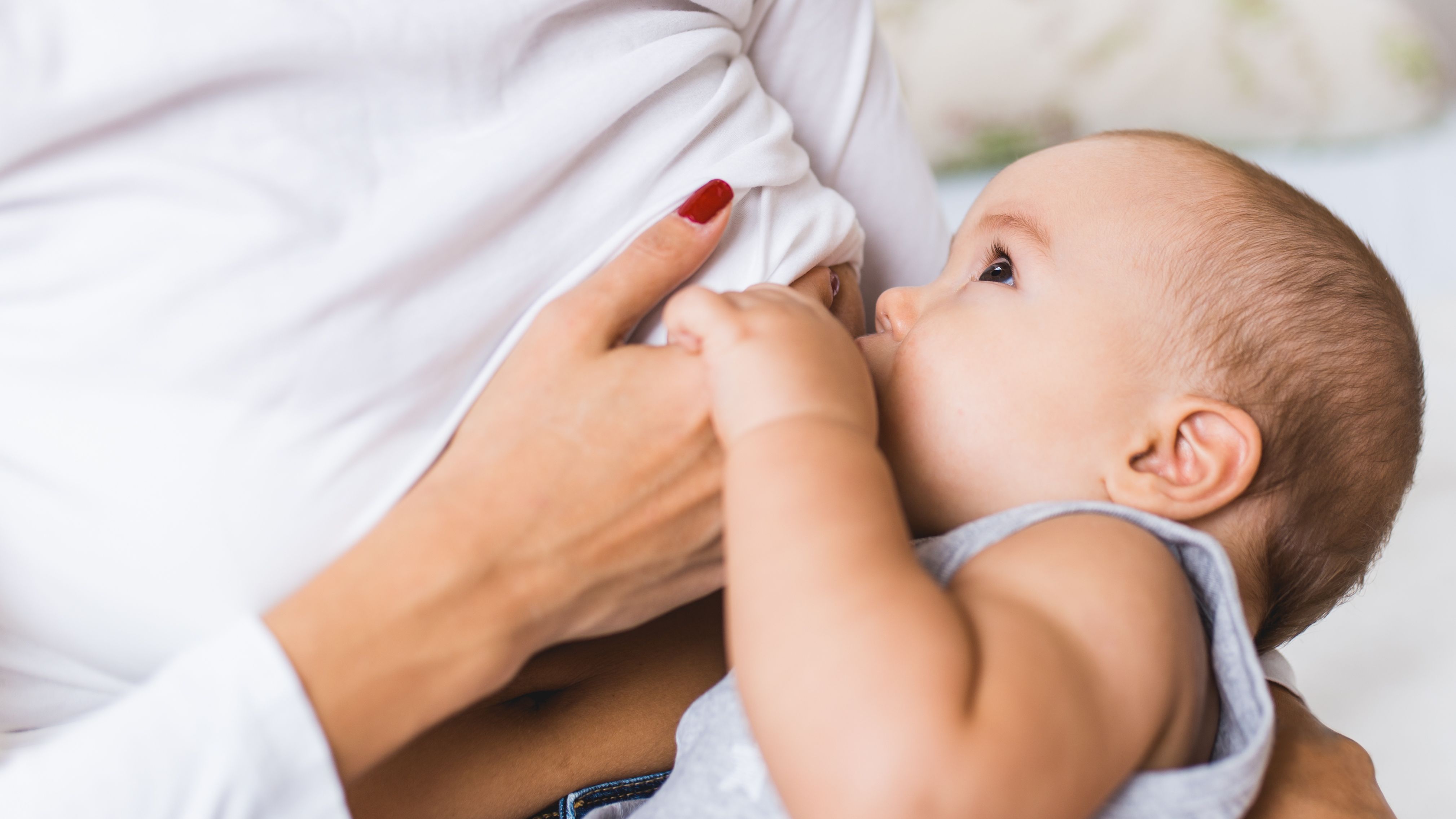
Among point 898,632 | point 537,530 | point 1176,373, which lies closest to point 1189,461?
point 1176,373

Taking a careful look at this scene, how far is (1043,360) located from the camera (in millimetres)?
816

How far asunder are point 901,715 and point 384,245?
17.9 inches

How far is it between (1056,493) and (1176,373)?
0.13 metres

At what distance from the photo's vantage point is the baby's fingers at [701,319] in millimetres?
719

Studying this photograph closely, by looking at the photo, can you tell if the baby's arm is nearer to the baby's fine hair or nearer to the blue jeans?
the baby's fine hair

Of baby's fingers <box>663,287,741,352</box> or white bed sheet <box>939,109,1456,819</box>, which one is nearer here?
baby's fingers <box>663,287,741,352</box>

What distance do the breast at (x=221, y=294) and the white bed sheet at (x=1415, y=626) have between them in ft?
3.99

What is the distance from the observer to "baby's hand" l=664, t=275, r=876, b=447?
687mm

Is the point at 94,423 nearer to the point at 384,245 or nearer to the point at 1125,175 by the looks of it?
the point at 384,245

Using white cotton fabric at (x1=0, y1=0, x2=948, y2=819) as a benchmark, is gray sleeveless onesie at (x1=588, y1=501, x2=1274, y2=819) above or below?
below

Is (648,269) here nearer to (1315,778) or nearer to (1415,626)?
(1315,778)

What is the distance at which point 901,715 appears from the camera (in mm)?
571

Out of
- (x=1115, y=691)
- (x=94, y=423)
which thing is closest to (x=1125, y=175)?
(x=1115, y=691)

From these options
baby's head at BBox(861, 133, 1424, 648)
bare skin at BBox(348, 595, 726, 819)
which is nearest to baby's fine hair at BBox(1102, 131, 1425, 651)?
baby's head at BBox(861, 133, 1424, 648)
